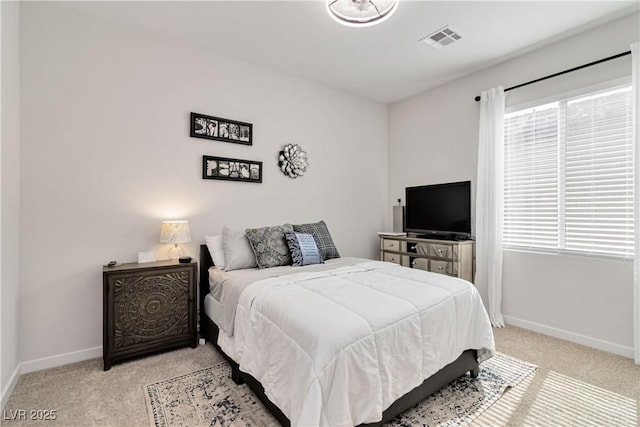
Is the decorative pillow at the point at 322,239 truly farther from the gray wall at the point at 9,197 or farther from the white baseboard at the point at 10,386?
the white baseboard at the point at 10,386

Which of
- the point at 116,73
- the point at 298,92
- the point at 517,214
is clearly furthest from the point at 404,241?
the point at 116,73

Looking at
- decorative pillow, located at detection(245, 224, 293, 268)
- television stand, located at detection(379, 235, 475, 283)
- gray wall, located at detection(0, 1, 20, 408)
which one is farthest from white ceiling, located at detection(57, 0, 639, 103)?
television stand, located at detection(379, 235, 475, 283)

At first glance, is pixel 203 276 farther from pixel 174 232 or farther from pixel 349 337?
pixel 349 337

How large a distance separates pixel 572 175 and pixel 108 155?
441 cm

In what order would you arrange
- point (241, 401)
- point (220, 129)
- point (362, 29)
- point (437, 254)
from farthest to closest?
point (437, 254), point (220, 129), point (362, 29), point (241, 401)

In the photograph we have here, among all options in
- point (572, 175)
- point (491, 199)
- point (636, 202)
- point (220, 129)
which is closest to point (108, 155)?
point (220, 129)

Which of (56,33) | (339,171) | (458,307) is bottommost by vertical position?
(458,307)

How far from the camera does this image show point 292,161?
3670 mm

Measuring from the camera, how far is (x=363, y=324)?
4.82ft

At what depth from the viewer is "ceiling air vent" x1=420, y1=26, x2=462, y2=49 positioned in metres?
2.74

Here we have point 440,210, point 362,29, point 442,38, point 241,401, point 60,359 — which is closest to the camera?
point 241,401

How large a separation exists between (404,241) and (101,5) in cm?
390

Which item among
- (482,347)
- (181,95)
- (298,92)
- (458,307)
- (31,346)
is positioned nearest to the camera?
(458,307)

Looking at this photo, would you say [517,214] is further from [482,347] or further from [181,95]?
[181,95]
